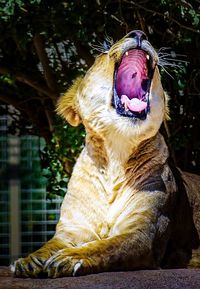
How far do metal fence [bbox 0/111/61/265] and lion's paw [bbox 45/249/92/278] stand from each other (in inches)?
169

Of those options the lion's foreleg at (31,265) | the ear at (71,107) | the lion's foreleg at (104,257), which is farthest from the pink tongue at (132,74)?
the lion's foreleg at (31,265)

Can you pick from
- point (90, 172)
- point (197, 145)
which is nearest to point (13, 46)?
point (197, 145)

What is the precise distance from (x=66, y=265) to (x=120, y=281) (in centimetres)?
27

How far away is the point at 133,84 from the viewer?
4.26 m

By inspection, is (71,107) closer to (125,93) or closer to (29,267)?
(125,93)

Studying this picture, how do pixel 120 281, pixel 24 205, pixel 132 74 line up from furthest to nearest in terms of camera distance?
1. pixel 24 205
2. pixel 132 74
3. pixel 120 281

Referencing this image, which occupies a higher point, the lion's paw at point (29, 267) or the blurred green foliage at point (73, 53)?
the blurred green foliage at point (73, 53)

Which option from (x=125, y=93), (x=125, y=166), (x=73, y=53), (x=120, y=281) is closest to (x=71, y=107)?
(x=125, y=93)

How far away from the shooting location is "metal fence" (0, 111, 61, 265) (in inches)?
318

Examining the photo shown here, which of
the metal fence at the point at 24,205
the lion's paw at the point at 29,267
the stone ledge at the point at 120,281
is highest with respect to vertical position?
the metal fence at the point at 24,205

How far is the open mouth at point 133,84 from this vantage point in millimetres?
4117

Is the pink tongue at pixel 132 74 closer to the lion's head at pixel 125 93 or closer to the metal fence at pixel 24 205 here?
the lion's head at pixel 125 93

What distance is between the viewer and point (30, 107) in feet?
21.3

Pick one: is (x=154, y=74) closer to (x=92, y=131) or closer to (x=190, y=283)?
(x=92, y=131)
